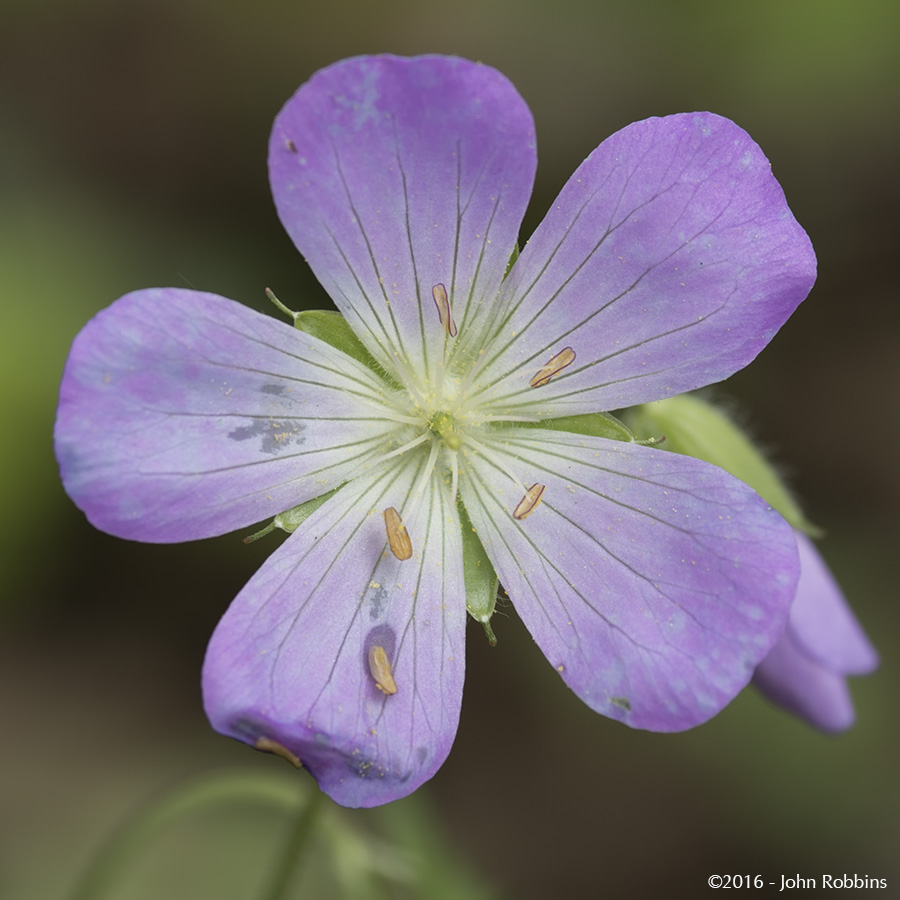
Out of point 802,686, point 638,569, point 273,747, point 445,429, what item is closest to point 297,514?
point 445,429

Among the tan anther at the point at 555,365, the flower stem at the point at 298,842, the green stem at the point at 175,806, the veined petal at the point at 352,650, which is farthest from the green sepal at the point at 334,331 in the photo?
the green stem at the point at 175,806

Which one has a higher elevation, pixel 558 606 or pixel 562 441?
pixel 562 441

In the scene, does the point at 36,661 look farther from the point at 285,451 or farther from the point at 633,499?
the point at 633,499

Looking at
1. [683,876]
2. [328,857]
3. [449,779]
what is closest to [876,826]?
[683,876]

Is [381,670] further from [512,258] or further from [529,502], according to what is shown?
[512,258]

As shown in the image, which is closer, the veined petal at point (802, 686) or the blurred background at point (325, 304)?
the veined petal at point (802, 686)

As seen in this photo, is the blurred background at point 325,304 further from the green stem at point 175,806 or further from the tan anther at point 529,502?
the tan anther at point 529,502

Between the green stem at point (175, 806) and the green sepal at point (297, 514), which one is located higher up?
the green sepal at point (297, 514)

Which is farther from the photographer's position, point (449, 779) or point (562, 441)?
point (449, 779)
